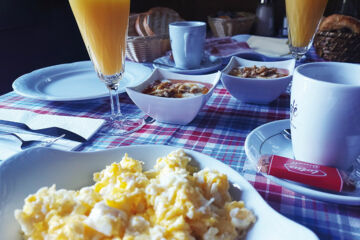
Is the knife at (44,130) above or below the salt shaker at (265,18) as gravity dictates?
below

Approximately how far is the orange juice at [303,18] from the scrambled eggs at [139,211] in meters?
0.78

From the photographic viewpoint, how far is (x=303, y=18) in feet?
3.45

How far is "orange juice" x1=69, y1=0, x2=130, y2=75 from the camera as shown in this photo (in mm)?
777

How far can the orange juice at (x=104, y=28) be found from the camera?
78 centimetres

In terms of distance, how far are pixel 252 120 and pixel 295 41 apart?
0.43 meters

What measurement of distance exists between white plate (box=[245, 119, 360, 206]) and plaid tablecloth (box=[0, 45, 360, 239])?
4 centimetres

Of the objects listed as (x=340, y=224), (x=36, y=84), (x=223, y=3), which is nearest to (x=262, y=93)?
(x=340, y=224)

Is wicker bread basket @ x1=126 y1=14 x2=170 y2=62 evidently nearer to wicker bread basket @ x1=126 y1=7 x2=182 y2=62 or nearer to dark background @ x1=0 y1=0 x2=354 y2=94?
wicker bread basket @ x1=126 y1=7 x2=182 y2=62

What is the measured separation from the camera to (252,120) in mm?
855

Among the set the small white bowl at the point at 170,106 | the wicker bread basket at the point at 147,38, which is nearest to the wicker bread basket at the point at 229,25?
the wicker bread basket at the point at 147,38

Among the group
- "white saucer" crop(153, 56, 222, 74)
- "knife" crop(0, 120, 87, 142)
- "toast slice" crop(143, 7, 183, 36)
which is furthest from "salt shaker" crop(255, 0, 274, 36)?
"knife" crop(0, 120, 87, 142)

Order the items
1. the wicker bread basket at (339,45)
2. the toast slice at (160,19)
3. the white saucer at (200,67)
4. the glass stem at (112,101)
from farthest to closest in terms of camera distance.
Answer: the toast slice at (160,19) < the wicker bread basket at (339,45) < the white saucer at (200,67) < the glass stem at (112,101)

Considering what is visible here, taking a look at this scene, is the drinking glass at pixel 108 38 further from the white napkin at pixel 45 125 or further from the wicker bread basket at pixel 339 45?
the wicker bread basket at pixel 339 45

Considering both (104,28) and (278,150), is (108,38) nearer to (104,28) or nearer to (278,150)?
(104,28)
